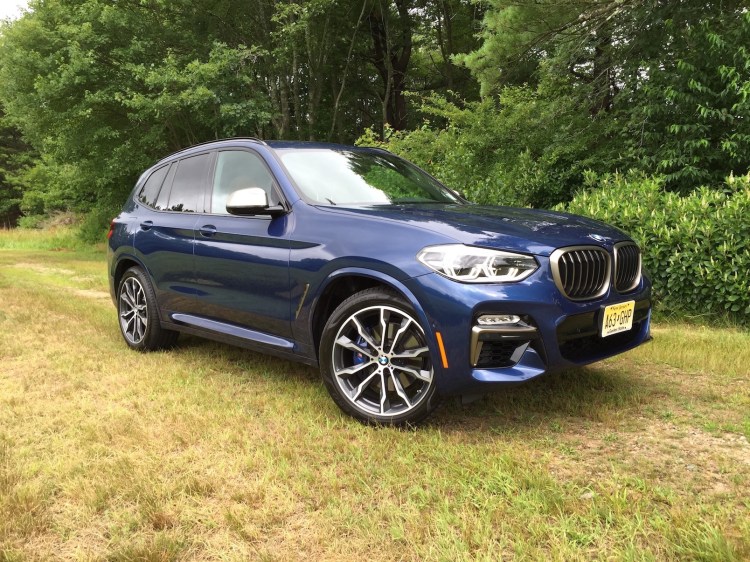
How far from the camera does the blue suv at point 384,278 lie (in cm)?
288

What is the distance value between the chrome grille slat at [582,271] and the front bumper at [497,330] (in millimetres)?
62

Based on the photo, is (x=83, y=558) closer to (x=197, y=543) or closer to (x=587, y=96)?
(x=197, y=543)

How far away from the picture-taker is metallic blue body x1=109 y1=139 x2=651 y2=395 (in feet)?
9.42

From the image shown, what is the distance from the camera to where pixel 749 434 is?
2943mm

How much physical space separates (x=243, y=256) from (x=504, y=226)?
1754mm

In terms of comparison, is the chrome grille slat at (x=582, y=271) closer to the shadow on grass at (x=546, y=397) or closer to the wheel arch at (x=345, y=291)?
the shadow on grass at (x=546, y=397)

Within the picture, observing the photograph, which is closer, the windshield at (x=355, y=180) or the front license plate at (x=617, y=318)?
the front license plate at (x=617, y=318)

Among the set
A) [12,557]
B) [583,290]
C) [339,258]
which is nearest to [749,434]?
[583,290]

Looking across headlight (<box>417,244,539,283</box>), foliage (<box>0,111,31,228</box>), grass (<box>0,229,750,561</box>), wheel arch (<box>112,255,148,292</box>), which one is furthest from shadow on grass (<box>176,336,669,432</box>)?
foliage (<box>0,111,31,228</box>)

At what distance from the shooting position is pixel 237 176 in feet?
14.0

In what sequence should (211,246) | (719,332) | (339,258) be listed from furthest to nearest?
(719,332) → (211,246) → (339,258)

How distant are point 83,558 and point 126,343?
11.7 feet

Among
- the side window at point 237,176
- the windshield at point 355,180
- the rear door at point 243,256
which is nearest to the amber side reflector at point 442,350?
the rear door at point 243,256

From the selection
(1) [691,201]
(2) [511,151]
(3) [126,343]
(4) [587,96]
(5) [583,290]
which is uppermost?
(4) [587,96]
